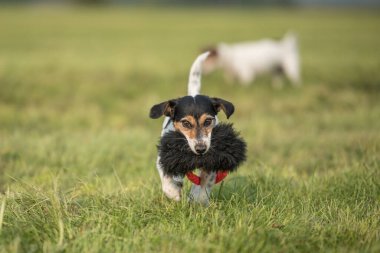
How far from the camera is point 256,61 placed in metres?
14.9

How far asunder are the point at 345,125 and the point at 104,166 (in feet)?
16.7

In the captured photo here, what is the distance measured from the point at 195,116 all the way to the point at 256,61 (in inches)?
429

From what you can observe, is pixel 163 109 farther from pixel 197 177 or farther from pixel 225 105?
pixel 197 177

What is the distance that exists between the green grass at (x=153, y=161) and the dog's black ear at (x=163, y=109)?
2.49ft

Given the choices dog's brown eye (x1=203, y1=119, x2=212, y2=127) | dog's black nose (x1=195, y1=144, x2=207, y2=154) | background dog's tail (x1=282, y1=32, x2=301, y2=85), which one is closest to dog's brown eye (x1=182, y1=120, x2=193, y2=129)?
dog's brown eye (x1=203, y1=119, x2=212, y2=127)

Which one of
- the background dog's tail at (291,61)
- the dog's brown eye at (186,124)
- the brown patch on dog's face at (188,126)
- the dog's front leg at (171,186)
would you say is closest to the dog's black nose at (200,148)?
the brown patch on dog's face at (188,126)

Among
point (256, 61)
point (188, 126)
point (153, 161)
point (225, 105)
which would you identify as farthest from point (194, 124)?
point (256, 61)

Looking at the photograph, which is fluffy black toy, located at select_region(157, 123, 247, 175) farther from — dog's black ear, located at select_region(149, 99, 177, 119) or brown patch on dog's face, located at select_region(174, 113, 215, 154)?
Result: dog's black ear, located at select_region(149, 99, 177, 119)

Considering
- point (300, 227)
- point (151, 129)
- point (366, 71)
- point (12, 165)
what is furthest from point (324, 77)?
point (300, 227)

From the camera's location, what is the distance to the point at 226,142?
4.39m

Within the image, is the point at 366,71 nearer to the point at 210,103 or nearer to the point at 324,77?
the point at 324,77

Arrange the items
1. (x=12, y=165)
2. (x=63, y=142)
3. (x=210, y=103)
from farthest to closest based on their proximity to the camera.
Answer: (x=63, y=142)
(x=12, y=165)
(x=210, y=103)

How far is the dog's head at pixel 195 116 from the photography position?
167 inches

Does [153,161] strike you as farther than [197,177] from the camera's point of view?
Yes
